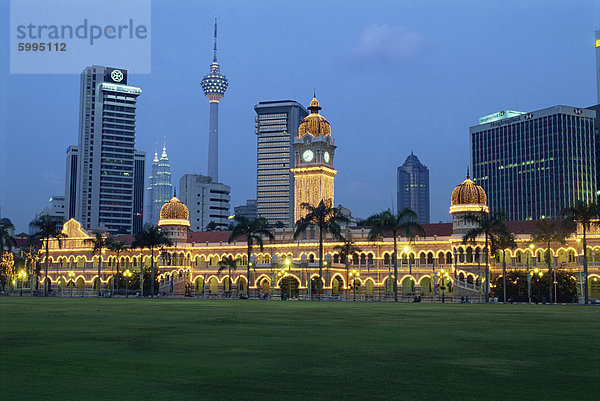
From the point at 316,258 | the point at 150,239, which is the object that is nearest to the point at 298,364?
the point at 316,258

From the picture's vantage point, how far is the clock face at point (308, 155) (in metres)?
115

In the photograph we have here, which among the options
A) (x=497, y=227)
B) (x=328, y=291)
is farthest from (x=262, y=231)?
(x=497, y=227)

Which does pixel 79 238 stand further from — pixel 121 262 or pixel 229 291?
pixel 229 291

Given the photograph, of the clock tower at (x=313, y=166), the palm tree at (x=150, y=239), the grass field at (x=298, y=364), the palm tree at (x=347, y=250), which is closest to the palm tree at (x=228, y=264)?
the palm tree at (x=150, y=239)

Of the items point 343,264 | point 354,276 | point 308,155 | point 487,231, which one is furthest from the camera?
point 308,155

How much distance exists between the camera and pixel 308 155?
379ft

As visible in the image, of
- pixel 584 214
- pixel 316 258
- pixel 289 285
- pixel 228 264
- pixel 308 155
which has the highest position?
pixel 308 155

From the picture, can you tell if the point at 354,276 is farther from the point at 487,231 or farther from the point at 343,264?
the point at 487,231

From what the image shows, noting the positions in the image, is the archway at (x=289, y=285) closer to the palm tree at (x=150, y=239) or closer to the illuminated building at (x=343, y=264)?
the illuminated building at (x=343, y=264)

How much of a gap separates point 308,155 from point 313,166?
2654mm

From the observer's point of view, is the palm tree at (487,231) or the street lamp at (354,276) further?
the street lamp at (354,276)

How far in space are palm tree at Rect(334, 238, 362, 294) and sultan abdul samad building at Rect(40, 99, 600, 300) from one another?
44.9 inches

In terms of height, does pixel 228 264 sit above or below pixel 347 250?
below

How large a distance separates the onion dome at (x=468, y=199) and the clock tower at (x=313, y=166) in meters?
21.8
